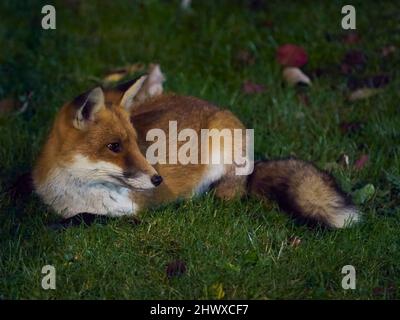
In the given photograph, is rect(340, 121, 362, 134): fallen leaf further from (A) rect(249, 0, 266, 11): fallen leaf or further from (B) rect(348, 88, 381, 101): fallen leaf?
(A) rect(249, 0, 266, 11): fallen leaf

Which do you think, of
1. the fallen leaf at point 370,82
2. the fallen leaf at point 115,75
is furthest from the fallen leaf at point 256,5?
the fallen leaf at point 115,75

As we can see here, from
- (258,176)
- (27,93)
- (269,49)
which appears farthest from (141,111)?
Answer: (269,49)

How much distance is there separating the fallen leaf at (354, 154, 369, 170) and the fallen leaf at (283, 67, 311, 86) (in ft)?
3.63

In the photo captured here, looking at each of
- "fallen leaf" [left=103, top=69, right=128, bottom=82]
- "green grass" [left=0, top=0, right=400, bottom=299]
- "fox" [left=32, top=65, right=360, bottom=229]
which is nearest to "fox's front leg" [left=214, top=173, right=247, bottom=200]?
"fox" [left=32, top=65, right=360, bottom=229]

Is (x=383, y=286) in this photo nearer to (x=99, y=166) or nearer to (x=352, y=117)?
(x=99, y=166)

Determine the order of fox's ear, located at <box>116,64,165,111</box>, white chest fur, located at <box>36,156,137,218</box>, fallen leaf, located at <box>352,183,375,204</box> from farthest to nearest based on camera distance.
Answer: fox's ear, located at <box>116,64,165,111</box>, fallen leaf, located at <box>352,183,375,204</box>, white chest fur, located at <box>36,156,137,218</box>

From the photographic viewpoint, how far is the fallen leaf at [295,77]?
623 cm

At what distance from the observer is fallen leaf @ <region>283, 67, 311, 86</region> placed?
6.23 meters

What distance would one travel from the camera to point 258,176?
4953 mm

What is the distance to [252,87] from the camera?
20.4 ft

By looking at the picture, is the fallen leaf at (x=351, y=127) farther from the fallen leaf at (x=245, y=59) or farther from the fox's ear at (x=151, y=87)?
the fox's ear at (x=151, y=87)

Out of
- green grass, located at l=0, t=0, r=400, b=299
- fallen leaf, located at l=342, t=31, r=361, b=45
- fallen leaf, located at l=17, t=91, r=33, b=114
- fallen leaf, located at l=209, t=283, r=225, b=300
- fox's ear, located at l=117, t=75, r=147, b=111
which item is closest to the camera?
fallen leaf, located at l=209, t=283, r=225, b=300
